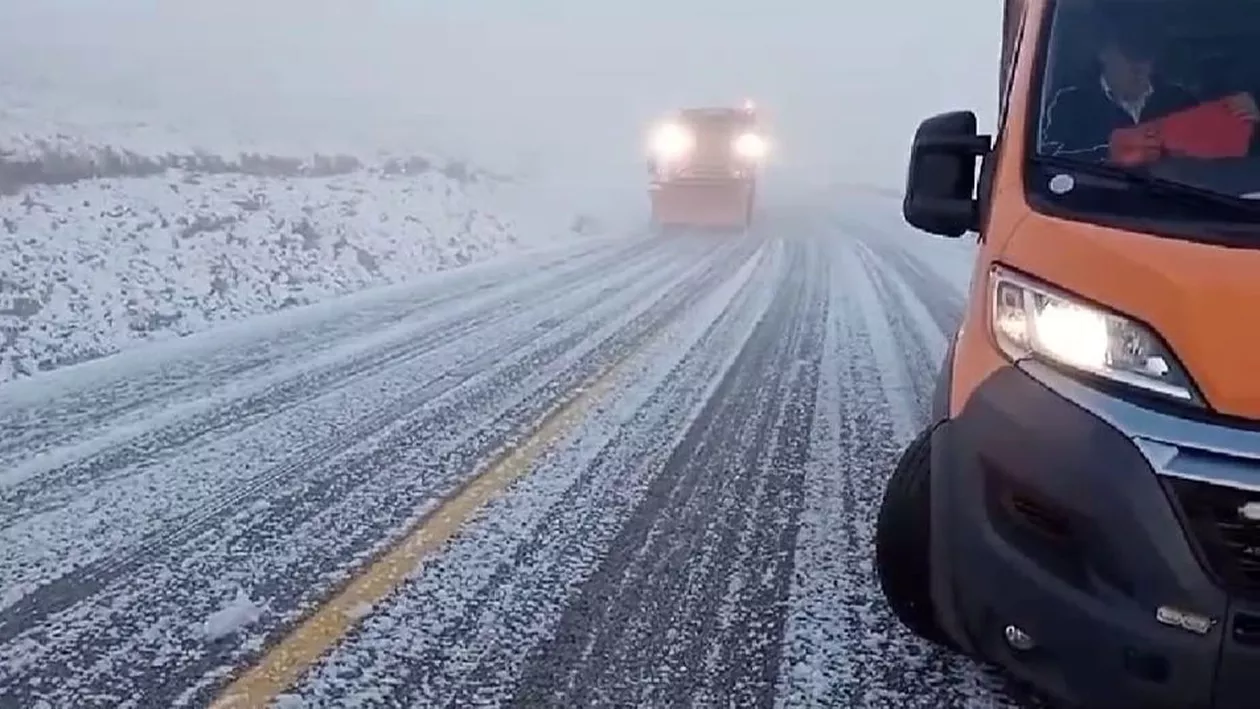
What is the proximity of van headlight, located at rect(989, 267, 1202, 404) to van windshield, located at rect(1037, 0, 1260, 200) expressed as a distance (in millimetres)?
394

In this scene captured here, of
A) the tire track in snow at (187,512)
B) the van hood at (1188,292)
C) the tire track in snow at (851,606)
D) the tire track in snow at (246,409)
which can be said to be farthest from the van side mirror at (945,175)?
the tire track in snow at (246,409)

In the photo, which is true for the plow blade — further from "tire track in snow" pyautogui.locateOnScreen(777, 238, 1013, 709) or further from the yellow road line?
the yellow road line

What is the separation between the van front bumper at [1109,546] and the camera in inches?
80.7

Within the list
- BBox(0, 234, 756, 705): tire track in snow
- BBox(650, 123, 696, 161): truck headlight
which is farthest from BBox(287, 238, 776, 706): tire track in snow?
BBox(650, 123, 696, 161): truck headlight

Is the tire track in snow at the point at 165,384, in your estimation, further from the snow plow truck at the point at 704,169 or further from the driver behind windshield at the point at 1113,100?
the snow plow truck at the point at 704,169

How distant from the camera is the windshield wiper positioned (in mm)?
2408

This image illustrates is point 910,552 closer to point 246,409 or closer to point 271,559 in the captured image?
point 271,559

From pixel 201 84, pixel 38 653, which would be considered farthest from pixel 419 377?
pixel 201 84

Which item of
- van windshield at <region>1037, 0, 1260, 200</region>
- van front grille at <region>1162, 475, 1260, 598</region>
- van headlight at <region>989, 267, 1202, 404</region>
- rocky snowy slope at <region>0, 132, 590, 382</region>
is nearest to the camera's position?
van front grille at <region>1162, 475, 1260, 598</region>

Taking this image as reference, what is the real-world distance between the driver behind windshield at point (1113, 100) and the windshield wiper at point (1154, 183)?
4 centimetres

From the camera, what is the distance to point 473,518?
4.12 m

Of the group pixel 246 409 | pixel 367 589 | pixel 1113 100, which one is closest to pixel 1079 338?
pixel 1113 100

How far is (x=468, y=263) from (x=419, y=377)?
26.4ft

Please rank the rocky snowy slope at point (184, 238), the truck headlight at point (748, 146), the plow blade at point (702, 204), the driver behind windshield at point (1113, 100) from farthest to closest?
the truck headlight at point (748, 146)
the plow blade at point (702, 204)
the rocky snowy slope at point (184, 238)
the driver behind windshield at point (1113, 100)
